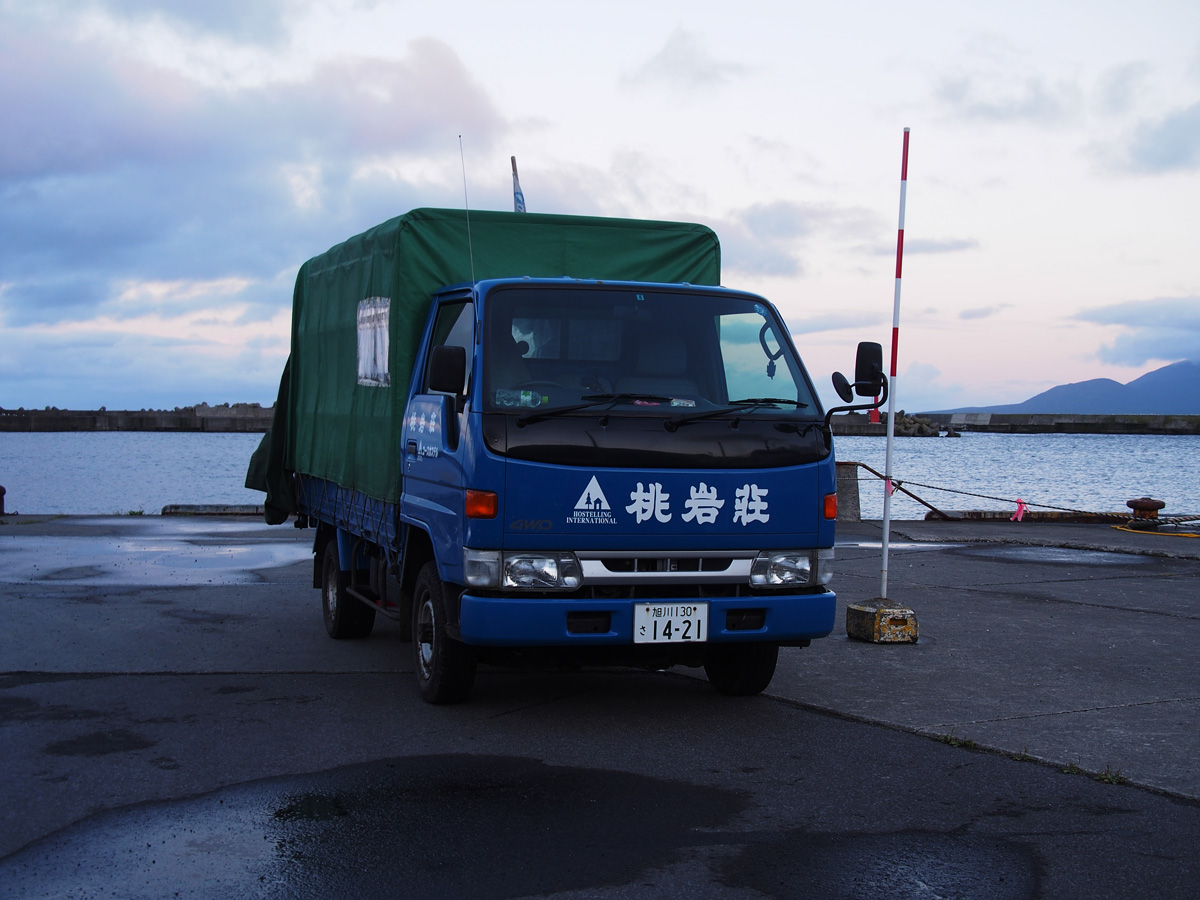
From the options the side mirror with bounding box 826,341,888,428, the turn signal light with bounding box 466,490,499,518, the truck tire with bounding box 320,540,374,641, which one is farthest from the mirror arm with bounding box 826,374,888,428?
the truck tire with bounding box 320,540,374,641

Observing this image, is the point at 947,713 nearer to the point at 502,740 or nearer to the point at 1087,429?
the point at 502,740

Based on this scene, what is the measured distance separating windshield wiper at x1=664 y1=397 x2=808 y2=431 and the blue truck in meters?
0.01

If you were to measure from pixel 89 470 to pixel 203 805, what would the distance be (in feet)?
232

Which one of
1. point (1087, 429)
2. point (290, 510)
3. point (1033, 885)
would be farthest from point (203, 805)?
point (1087, 429)

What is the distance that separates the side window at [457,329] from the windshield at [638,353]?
14cm

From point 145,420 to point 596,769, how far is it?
142m

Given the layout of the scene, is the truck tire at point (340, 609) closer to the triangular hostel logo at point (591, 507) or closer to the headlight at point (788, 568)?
the triangular hostel logo at point (591, 507)

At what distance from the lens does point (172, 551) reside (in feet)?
52.1

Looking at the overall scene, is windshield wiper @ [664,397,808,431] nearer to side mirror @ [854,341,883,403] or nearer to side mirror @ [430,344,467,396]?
side mirror @ [854,341,883,403]

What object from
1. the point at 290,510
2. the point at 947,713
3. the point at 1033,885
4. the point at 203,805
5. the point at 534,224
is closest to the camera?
the point at 1033,885

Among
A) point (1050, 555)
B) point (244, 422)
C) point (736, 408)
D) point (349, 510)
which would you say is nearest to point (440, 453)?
point (736, 408)

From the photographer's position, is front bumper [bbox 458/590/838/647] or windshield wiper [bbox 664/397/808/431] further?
windshield wiper [bbox 664/397/808/431]

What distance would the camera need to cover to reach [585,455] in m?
5.99

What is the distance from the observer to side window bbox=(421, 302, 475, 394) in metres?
6.43
